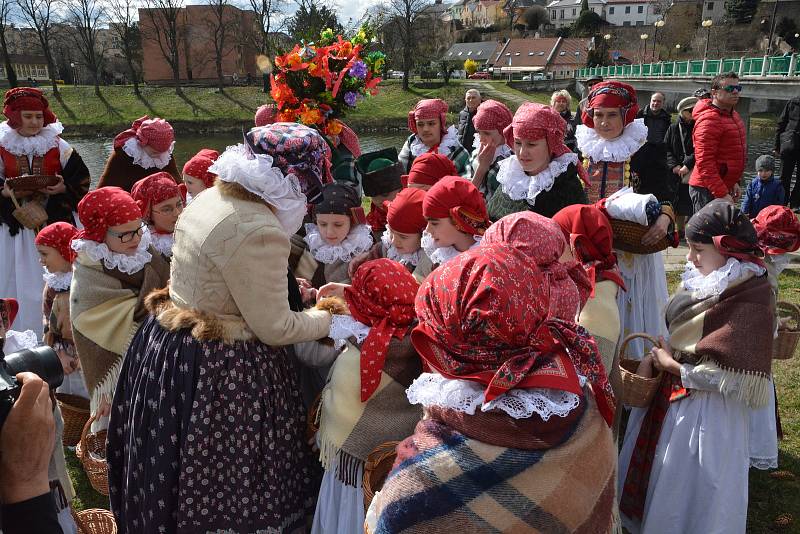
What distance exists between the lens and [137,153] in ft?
16.6

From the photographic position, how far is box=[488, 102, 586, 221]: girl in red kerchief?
12.3 feet

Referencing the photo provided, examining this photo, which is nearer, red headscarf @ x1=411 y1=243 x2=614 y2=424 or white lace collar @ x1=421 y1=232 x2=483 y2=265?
red headscarf @ x1=411 y1=243 x2=614 y2=424

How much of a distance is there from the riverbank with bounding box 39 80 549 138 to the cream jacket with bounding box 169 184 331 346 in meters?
29.2

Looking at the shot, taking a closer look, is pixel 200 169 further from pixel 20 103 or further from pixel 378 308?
pixel 378 308

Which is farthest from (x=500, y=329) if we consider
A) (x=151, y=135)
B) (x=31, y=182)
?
(x=31, y=182)

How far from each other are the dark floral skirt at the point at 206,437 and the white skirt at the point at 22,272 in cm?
319

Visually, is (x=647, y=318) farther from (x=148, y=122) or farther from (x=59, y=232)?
(x=148, y=122)

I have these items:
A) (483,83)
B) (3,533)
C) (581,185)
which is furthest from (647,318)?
(483,83)

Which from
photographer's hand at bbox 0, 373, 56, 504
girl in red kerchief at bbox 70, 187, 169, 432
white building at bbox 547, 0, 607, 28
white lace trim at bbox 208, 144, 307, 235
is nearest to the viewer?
photographer's hand at bbox 0, 373, 56, 504

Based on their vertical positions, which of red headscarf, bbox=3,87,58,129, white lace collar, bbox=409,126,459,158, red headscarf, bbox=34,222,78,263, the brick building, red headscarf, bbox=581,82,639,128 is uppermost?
the brick building

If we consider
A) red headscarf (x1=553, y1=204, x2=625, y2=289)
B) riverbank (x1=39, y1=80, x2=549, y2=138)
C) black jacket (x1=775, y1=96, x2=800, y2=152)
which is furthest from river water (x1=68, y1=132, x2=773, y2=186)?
red headscarf (x1=553, y1=204, x2=625, y2=289)

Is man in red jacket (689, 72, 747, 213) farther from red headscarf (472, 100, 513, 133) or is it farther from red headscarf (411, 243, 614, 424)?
red headscarf (411, 243, 614, 424)

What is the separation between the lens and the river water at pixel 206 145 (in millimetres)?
20231

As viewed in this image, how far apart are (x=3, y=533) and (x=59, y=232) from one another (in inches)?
110
